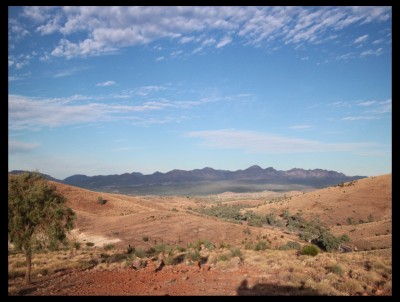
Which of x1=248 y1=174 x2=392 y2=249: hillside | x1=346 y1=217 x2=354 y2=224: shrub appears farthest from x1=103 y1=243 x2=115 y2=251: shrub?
x1=346 y1=217 x2=354 y2=224: shrub

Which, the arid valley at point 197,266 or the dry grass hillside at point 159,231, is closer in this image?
the arid valley at point 197,266

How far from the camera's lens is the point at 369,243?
96.5 feet

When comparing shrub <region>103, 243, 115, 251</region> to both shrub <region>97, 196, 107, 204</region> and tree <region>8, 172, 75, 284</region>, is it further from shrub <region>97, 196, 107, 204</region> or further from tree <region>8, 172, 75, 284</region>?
shrub <region>97, 196, 107, 204</region>

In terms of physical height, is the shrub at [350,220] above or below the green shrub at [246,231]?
below

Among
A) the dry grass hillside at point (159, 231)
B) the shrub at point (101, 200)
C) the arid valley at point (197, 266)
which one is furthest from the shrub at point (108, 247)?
the shrub at point (101, 200)

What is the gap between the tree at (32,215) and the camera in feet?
50.4

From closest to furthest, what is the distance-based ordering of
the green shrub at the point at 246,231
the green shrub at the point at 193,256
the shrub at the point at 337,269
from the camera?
the shrub at the point at 337,269 < the green shrub at the point at 193,256 < the green shrub at the point at 246,231

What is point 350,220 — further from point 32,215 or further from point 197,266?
point 32,215

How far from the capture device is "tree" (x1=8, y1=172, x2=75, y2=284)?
50.4 ft

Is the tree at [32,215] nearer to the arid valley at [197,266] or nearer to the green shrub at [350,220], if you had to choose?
the arid valley at [197,266]

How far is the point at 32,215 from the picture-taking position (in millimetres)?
15539
